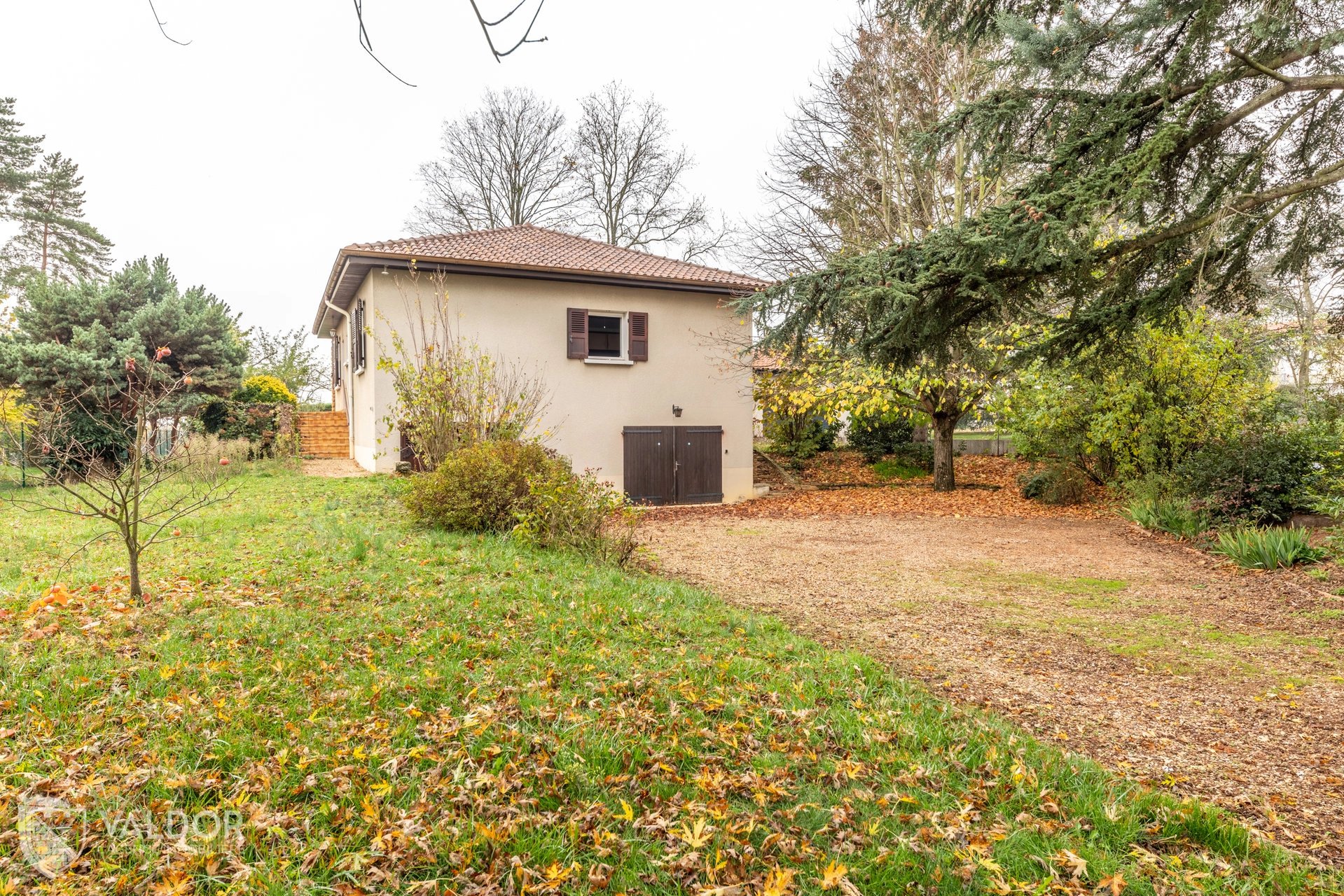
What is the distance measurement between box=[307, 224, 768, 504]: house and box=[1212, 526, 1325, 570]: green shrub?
800 cm

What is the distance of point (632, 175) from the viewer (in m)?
24.7

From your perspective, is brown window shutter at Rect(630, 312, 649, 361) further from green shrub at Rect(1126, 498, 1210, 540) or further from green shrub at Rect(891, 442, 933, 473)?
green shrub at Rect(1126, 498, 1210, 540)

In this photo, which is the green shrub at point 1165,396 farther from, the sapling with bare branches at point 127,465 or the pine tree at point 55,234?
the pine tree at point 55,234

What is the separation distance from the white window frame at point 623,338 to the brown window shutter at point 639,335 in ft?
0.23

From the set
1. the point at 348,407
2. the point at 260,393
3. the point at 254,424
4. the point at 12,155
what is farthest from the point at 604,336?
the point at 12,155

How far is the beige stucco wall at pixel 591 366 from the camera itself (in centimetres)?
1253

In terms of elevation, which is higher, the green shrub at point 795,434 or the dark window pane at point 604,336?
the dark window pane at point 604,336

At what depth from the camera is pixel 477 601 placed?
16.3 feet

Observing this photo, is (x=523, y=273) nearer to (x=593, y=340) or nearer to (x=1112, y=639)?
(x=593, y=340)

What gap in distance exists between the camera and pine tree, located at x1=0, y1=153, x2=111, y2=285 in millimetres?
23547

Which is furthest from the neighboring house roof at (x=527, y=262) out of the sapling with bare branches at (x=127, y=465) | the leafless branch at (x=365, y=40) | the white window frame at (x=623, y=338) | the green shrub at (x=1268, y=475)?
the leafless branch at (x=365, y=40)

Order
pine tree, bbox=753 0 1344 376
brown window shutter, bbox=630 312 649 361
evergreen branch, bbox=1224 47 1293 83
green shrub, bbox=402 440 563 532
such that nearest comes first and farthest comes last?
evergreen branch, bbox=1224 47 1293 83, pine tree, bbox=753 0 1344 376, green shrub, bbox=402 440 563 532, brown window shutter, bbox=630 312 649 361

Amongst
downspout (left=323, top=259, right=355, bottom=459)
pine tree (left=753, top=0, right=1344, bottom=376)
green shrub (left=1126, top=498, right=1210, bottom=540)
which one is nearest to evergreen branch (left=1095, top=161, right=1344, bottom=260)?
pine tree (left=753, top=0, right=1344, bottom=376)

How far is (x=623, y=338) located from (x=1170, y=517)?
9563 millimetres
